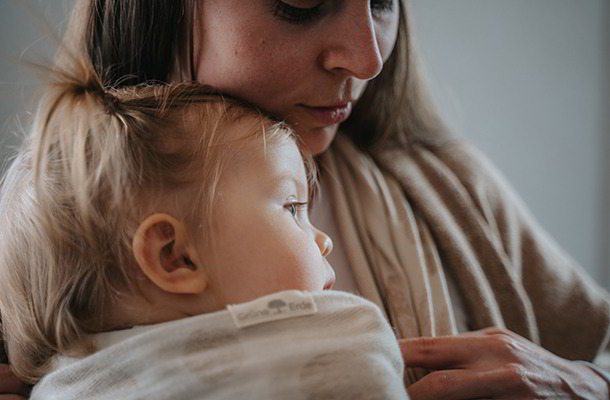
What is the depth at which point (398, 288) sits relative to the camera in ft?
3.79

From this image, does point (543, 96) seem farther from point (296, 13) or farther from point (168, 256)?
point (168, 256)

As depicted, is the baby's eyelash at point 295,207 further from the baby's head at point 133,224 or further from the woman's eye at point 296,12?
the woman's eye at point 296,12

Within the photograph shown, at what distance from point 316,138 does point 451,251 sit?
Result: 0.34 m

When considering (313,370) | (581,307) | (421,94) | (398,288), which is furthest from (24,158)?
(581,307)

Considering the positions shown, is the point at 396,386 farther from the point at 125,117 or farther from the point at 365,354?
the point at 125,117

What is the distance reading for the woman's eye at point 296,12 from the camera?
986 millimetres

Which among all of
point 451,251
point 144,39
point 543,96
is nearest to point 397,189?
point 451,251

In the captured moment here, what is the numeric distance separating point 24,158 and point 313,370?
0.49 meters

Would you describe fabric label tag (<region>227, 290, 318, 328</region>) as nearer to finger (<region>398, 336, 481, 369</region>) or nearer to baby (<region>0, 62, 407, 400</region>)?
baby (<region>0, 62, 407, 400</region>)

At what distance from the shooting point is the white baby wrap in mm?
736

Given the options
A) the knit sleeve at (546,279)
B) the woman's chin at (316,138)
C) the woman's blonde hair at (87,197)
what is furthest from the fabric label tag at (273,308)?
the knit sleeve at (546,279)

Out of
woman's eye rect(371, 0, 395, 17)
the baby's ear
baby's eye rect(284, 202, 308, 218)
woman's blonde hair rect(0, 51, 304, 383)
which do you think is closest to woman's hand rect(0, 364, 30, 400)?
woman's blonde hair rect(0, 51, 304, 383)

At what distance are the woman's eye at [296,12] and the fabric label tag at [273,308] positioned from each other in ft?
1.39

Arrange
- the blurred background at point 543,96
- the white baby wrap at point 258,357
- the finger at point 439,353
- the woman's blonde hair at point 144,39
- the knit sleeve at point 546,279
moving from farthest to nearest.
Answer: the blurred background at point 543,96 → the knit sleeve at point 546,279 → the woman's blonde hair at point 144,39 → the finger at point 439,353 → the white baby wrap at point 258,357
